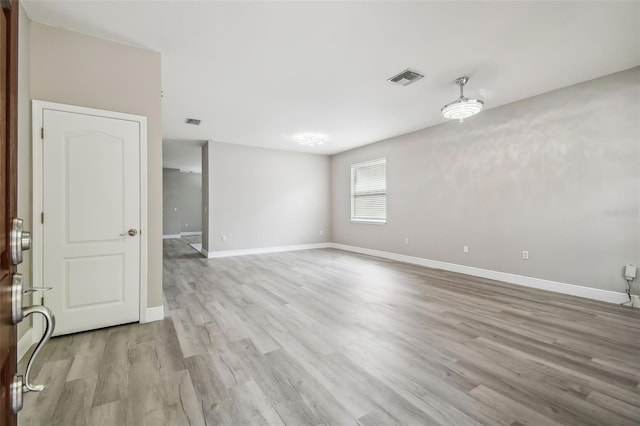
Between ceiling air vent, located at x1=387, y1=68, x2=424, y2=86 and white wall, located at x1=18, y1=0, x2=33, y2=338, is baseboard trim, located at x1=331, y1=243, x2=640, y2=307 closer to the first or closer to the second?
ceiling air vent, located at x1=387, y1=68, x2=424, y2=86

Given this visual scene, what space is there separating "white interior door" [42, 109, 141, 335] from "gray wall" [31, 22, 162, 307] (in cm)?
14

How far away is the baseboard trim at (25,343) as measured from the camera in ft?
7.01

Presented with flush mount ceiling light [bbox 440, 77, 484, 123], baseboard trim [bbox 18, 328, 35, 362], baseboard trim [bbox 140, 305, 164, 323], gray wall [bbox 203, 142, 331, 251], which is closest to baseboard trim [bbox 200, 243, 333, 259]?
gray wall [bbox 203, 142, 331, 251]

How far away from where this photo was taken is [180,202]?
38.1 feet

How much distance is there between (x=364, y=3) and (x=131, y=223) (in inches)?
114

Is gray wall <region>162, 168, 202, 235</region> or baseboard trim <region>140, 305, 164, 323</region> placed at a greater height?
gray wall <region>162, 168, 202, 235</region>

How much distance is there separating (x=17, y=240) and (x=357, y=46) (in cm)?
296

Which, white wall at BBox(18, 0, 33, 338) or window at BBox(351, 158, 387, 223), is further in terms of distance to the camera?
window at BBox(351, 158, 387, 223)

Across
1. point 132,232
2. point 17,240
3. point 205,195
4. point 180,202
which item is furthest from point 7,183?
point 180,202

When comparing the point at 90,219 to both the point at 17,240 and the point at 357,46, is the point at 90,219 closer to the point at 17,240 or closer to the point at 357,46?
the point at 17,240

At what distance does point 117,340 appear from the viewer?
2418mm

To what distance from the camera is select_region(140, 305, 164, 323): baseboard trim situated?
9.12 ft

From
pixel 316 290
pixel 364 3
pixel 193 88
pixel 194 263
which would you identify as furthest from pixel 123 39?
pixel 194 263

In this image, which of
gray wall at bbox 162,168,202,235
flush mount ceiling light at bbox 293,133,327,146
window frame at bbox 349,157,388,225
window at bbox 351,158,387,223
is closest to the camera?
flush mount ceiling light at bbox 293,133,327,146
